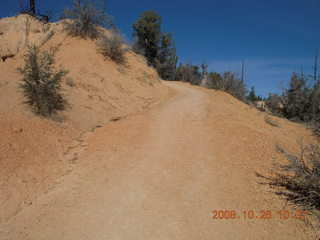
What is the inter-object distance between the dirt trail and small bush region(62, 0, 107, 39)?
26.5 feet

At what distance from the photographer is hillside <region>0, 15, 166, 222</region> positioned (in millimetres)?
3443

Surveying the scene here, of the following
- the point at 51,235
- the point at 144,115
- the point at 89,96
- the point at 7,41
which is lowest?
the point at 51,235

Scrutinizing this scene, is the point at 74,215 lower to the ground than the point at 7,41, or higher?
lower

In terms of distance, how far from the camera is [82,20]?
11.2 m

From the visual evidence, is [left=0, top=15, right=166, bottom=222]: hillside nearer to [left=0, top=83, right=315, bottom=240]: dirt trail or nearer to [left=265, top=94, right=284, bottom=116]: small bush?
[left=0, top=83, right=315, bottom=240]: dirt trail

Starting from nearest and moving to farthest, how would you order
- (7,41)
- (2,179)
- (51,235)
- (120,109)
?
(51,235)
(2,179)
(120,109)
(7,41)

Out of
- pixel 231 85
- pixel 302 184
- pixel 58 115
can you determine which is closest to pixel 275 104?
pixel 231 85

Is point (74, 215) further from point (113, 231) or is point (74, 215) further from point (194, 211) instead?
point (194, 211)

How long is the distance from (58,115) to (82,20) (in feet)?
26.6

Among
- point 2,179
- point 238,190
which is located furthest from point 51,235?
point 238,190

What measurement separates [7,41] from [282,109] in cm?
1933

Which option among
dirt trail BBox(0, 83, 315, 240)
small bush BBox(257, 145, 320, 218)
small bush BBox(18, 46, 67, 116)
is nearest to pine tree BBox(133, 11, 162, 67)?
small bush BBox(18, 46, 67, 116)

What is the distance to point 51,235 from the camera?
2436mm
